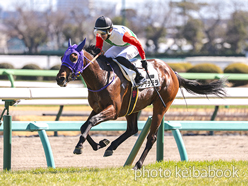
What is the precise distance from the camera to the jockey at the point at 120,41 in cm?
448

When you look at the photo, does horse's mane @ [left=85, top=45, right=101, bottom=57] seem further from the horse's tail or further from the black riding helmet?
the horse's tail

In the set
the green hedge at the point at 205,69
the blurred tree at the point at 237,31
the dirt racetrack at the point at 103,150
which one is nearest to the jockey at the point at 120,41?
the dirt racetrack at the point at 103,150

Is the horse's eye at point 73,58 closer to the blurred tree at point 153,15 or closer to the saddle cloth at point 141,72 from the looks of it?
the saddle cloth at point 141,72

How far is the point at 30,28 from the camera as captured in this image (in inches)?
2041

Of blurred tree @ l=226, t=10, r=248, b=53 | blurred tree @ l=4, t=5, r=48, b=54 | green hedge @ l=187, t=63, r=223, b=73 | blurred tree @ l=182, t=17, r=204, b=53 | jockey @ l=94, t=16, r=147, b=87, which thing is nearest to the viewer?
jockey @ l=94, t=16, r=147, b=87

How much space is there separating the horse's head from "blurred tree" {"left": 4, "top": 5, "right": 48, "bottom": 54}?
47.7 m

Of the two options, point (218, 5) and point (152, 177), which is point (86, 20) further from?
point (152, 177)

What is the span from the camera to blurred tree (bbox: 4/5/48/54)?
51844 millimetres

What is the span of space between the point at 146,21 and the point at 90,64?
52.8 meters

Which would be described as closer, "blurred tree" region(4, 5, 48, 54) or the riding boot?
the riding boot

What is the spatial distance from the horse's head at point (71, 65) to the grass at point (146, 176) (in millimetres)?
871

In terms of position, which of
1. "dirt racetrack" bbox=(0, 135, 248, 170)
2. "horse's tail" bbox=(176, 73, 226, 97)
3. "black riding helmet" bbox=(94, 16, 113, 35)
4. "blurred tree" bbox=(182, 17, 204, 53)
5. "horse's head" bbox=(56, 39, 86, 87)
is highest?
"black riding helmet" bbox=(94, 16, 113, 35)

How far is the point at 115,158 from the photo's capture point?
5871mm

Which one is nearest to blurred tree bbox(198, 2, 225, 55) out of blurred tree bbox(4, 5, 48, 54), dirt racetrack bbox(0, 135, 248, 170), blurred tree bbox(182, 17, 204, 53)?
blurred tree bbox(182, 17, 204, 53)
